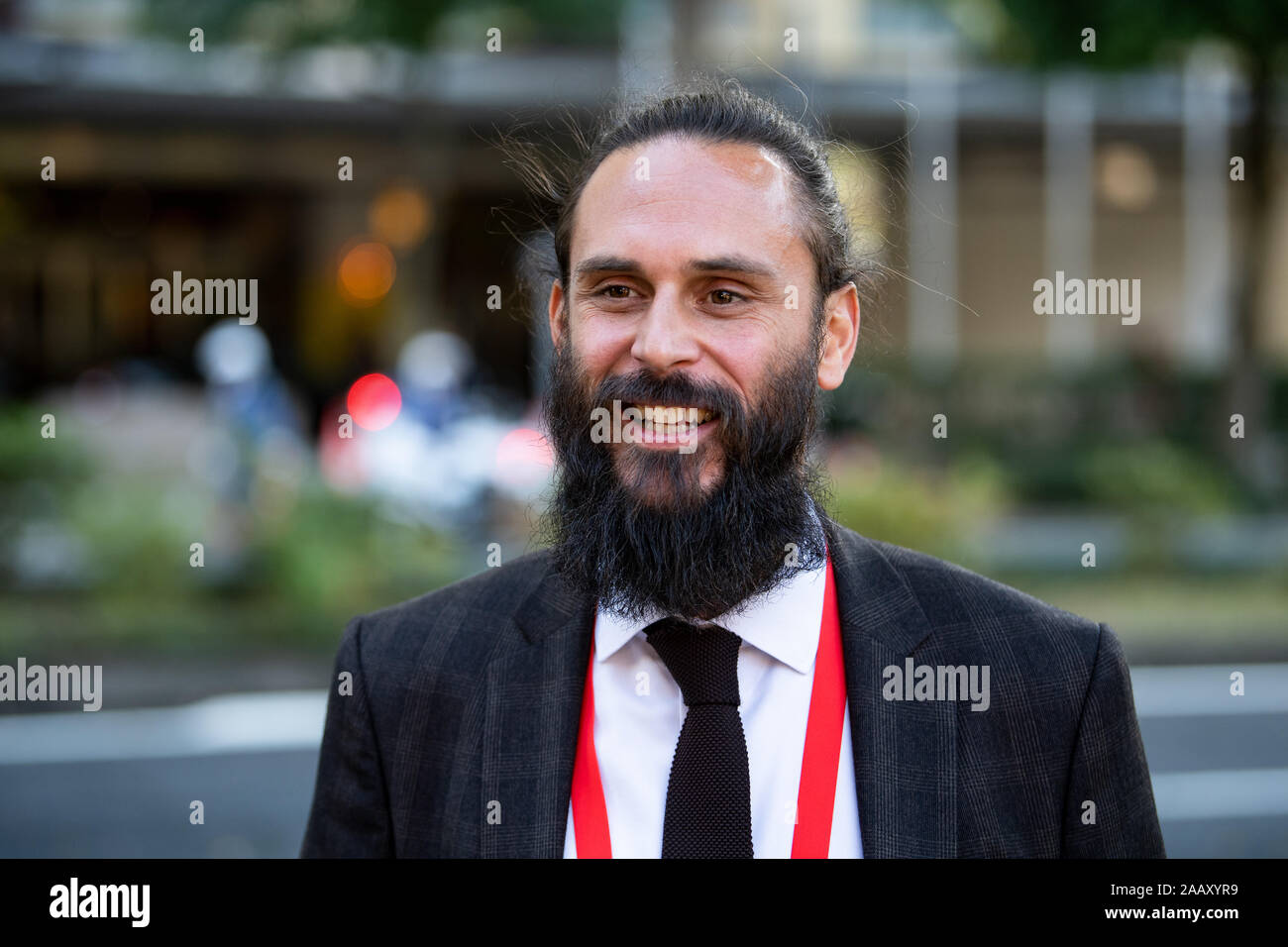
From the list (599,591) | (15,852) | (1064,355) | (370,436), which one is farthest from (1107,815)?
(1064,355)

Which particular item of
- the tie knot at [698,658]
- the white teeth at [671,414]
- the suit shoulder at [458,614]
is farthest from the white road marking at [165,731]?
the white teeth at [671,414]

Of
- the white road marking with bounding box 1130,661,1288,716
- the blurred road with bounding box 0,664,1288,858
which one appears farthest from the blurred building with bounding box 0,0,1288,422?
the blurred road with bounding box 0,664,1288,858

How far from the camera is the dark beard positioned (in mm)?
2082

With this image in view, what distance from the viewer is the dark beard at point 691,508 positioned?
6.83 ft

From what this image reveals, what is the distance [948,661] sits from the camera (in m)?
2.12

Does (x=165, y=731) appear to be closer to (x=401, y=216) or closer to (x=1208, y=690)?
(x=1208, y=690)

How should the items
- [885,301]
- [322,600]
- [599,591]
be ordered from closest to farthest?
[599,591] < [885,301] < [322,600]

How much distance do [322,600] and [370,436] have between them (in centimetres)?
409

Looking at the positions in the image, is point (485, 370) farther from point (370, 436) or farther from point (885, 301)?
point (885, 301)

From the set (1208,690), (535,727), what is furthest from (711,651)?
(1208,690)

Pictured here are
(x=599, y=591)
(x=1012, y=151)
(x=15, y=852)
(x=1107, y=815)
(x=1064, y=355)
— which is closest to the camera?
(x=1107, y=815)

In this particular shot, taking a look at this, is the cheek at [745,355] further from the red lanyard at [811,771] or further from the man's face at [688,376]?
the red lanyard at [811,771]

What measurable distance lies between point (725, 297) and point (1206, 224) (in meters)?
23.4

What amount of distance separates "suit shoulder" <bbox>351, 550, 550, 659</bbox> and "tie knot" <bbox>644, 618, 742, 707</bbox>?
30 cm
